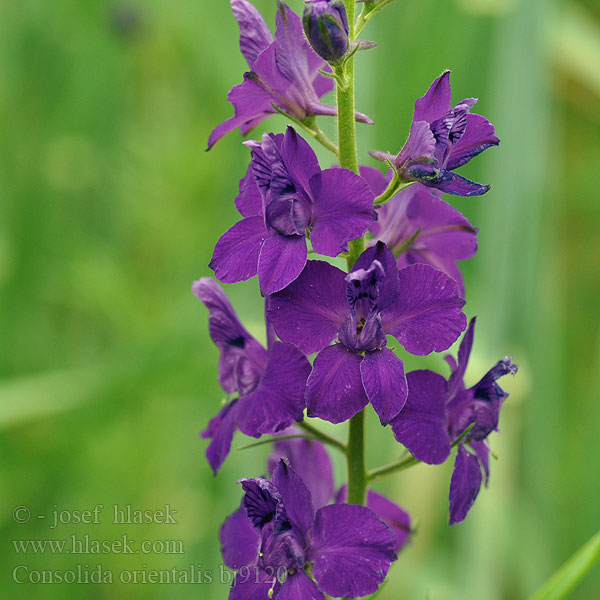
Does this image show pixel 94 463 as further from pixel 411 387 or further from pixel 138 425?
pixel 411 387

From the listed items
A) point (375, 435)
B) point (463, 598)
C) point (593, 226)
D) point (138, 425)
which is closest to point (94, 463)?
point (138, 425)

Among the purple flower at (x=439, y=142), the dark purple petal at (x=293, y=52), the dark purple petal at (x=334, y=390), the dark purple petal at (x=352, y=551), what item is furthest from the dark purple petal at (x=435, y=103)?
the dark purple petal at (x=352, y=551)

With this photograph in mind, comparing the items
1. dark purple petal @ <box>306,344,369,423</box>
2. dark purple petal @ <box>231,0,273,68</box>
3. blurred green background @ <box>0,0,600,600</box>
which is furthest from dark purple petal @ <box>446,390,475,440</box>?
blurred green background @ <box>0,0,600,600</box>

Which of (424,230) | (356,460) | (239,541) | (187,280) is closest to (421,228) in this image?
(424,230)

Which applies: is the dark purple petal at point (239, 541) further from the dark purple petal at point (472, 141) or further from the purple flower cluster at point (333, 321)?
the dark purple petal at point (472, 141)

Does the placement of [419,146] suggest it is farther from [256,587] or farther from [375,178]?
[256,587]

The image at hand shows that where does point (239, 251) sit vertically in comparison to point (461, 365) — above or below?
above
